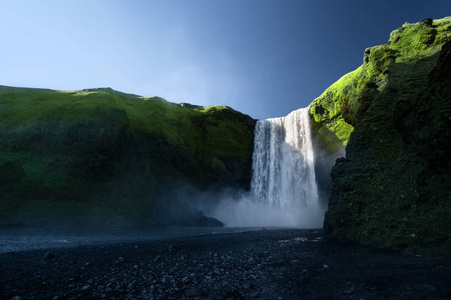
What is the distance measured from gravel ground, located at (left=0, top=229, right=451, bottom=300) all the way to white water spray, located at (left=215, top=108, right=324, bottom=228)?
31.8 meters

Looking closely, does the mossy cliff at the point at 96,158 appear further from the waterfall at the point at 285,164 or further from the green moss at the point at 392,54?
the green moss at the point at 392,54

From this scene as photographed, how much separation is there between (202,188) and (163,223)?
1331 cm

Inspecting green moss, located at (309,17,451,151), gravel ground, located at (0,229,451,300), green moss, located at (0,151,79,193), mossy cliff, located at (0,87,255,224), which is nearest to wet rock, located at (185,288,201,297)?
gravel ground, located at (0,229,451,300)

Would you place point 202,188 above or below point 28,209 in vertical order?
above

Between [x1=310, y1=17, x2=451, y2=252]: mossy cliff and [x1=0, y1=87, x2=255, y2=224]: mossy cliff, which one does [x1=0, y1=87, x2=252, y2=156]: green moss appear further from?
[x1=310, y1=17, x2=451, y2=252]: mossy cliff

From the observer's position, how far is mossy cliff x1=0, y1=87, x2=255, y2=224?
2797cm

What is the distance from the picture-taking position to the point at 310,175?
42.4 m

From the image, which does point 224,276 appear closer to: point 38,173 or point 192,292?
point 192,292

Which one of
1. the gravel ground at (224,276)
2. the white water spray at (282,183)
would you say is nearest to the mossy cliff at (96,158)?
the white water spray at (282,183)

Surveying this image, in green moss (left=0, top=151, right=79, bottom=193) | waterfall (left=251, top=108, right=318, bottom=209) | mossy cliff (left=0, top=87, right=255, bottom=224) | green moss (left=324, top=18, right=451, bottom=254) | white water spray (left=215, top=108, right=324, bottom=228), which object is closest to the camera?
green moss (left=324, top=18, right=451, bottom=254)

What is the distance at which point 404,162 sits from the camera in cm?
1355

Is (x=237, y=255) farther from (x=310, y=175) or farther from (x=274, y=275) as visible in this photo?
(x=310, y=175)

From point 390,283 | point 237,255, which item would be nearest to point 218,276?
point 237,255

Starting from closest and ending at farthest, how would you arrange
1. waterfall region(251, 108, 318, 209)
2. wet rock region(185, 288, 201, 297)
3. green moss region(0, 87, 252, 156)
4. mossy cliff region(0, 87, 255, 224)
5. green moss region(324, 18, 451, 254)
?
wet rock region(185, 288, 201, 297) < green moss region(324, 18, 451, 254) < mossy cliff region(0, 87, 255, 224) < green moss region(0, 87, 252, 156) < waterfall region(251, 108, 318, 209)
